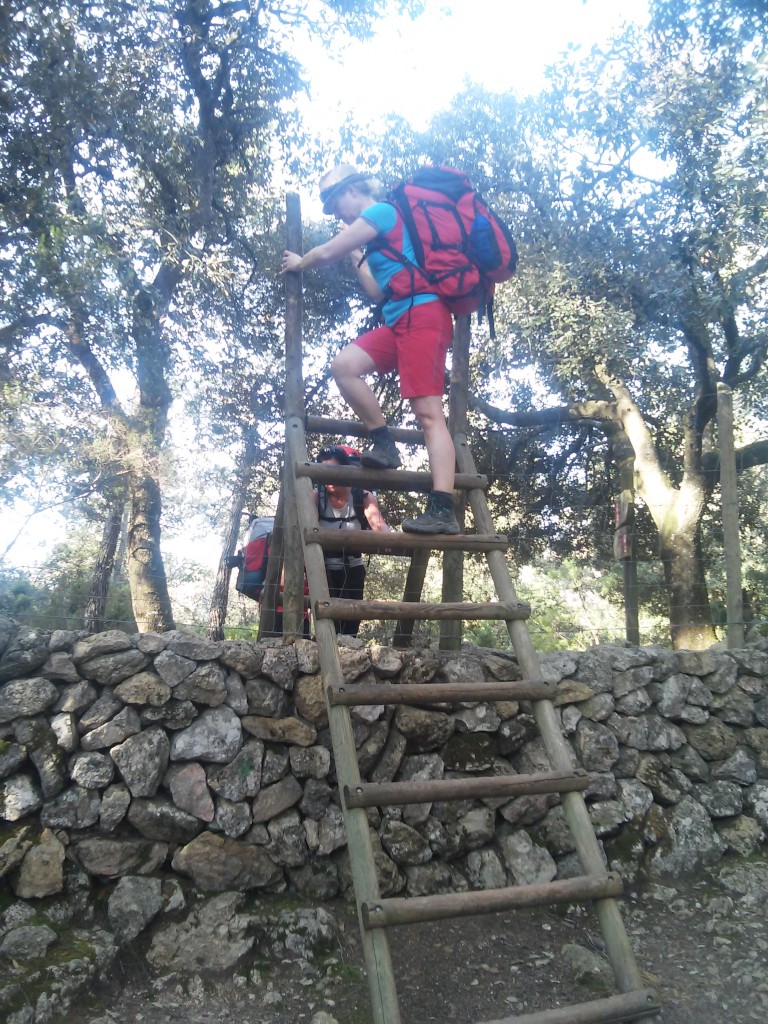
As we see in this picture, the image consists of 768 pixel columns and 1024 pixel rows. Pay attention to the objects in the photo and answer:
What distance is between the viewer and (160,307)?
6988 millimetres

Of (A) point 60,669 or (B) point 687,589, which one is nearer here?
(A) point 60,669

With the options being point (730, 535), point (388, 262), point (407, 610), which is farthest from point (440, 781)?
point (730, 535)

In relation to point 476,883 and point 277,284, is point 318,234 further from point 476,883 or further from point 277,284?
point 476,883

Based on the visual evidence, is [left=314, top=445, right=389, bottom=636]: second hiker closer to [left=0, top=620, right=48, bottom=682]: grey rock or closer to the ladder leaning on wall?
the ladder leaning on wall

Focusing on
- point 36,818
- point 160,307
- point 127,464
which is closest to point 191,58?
point 160,307

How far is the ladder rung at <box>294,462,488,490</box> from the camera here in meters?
3.16

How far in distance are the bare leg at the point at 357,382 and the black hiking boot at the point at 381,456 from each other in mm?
106

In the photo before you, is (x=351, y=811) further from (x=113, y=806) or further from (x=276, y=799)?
(x=113, y=806)

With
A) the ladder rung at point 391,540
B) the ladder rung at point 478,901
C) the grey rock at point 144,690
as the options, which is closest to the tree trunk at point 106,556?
the grey rock at point 144,690

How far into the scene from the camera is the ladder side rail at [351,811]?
2.05 m

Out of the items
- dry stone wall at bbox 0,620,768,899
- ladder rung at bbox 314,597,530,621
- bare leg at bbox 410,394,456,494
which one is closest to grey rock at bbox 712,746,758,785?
dry stone wall at bbox 0,620,768,899

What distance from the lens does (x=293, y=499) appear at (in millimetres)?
3744

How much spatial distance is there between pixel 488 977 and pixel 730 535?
10.9ft

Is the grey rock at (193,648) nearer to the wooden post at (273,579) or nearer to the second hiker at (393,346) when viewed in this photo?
the wooden post at (273,579)
